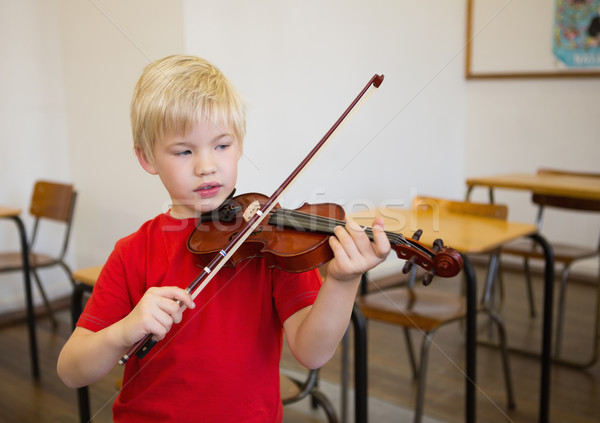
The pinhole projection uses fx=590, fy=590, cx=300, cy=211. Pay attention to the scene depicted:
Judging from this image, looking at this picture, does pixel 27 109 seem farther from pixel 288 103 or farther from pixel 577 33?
pixel 577 33

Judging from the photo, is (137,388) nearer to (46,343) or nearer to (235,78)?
(235,78)

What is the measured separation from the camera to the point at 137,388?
0.92 metres

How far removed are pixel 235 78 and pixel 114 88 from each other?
558mm

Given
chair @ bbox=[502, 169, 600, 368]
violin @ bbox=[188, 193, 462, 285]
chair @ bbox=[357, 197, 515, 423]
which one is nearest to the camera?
violin @ bbox=[188, 193, 462, 285]

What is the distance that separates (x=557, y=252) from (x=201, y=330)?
7.03ft

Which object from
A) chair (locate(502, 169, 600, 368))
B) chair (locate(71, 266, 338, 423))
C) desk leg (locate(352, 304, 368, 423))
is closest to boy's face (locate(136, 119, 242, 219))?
desk leg (locate(352, 304, 368, 423))

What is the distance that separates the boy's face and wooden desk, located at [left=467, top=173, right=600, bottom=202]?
73.1 inches

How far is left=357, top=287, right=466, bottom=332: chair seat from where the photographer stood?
1.77 m

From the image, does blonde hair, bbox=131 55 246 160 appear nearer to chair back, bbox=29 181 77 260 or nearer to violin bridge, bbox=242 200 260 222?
violin bridge, bbox=242 200 260 222

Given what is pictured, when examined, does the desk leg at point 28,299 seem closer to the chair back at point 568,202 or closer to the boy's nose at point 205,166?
the boy's nose at point 205,166

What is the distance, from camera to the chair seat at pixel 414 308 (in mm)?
1771

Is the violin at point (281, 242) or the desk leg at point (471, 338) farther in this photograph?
the desk leg at point (471, 338)

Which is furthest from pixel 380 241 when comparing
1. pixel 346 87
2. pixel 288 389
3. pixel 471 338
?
pixel 346 87

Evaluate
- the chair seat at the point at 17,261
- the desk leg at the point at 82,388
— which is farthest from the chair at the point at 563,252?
the chair seat at the point at 17,261
